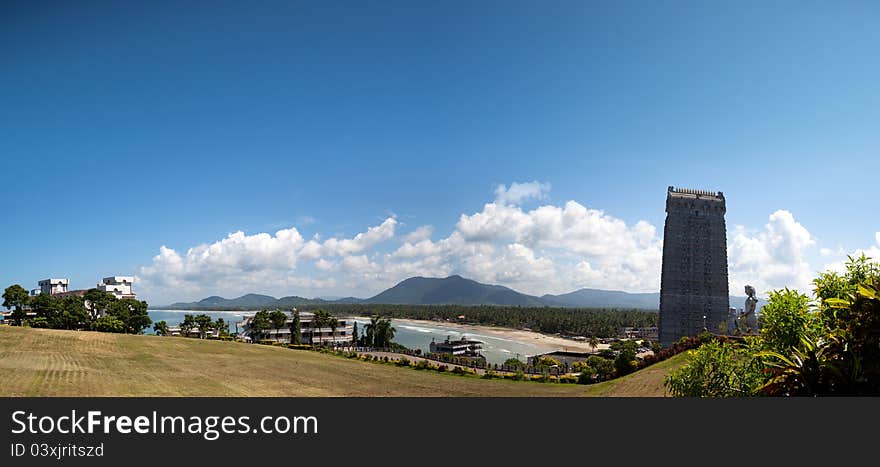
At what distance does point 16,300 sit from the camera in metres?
81.7

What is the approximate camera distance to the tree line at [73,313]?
80.6 metres

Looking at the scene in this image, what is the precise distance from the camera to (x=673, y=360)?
40688 mm

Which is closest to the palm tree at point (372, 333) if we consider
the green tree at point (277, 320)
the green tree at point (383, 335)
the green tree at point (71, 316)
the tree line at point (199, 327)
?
the green tree at point (383, 335)

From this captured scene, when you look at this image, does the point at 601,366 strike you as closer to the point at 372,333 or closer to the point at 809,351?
the point at 372,333

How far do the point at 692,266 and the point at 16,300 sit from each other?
12112cm

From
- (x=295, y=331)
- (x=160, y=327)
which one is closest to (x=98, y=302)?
(x=160, y=327)

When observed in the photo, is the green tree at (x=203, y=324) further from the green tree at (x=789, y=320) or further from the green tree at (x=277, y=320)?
the green tree at (x=789, y=320)

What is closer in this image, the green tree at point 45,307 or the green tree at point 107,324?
the green tree at point 107,324

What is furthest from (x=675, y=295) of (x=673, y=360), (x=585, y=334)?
(x=585, y=334)

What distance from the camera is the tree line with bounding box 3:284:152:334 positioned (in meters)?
80.6

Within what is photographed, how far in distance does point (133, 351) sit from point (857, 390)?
65.3 meters

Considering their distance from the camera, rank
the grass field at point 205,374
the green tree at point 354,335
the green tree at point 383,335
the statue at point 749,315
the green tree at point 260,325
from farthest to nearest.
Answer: the green tree at point 354,335
the green tree at point 260,325
the green tree at point 383,335
the statue at point 749,315
the grass field at point 205,374
